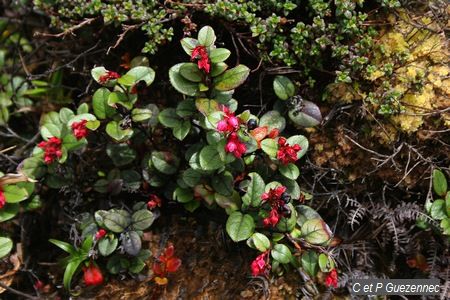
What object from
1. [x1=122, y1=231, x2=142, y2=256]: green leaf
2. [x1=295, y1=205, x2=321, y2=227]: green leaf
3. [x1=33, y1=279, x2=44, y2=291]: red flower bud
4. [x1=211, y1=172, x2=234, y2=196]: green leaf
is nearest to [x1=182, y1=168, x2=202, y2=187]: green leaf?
[x1=211, y1=172, x2=234, y2=196]: green leaf

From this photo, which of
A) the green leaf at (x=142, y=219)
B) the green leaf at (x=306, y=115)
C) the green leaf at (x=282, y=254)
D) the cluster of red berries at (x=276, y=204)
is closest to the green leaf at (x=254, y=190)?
the cluster of red berries at (x=276, y=204)

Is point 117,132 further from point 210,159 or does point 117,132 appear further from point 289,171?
point 289,171

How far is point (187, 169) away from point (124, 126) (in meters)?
0.28

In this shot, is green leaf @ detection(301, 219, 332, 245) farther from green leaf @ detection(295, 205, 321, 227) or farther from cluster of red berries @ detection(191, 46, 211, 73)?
cluster of red berries @ detection(191, 46, 211, 73)

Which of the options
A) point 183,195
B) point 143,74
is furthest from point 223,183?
point 143,74

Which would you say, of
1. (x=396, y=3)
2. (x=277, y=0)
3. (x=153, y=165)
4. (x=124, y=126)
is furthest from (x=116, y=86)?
(x=396, y=3)

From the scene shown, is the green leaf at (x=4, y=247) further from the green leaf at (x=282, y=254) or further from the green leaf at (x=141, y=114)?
the green leaf at (x=282, y=254)

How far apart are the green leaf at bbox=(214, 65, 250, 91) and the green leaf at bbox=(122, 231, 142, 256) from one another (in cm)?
64

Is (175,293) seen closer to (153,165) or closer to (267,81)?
(153,165)

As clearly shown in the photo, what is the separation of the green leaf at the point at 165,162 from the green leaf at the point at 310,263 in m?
0.60

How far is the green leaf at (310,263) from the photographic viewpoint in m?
1.73

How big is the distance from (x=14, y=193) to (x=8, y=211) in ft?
0.27

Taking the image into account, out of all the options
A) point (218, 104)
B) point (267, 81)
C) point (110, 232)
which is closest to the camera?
point (218, 104)

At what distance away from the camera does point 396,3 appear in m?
1.75
